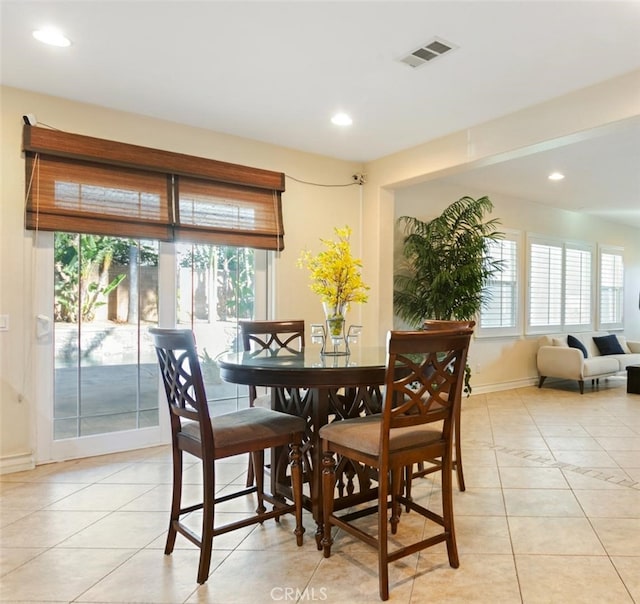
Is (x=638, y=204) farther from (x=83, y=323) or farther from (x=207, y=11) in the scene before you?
(x=83, y=323)

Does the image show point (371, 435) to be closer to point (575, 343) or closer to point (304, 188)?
point (304, 188)

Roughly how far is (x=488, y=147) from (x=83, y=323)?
11.7ft

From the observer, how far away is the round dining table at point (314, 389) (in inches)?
86.4

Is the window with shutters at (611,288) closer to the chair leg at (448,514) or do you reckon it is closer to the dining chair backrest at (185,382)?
the chair leg at (448,514)

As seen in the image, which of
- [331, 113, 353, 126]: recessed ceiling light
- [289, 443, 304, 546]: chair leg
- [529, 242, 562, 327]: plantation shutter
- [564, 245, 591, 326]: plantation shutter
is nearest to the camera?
[289, 443, 304, 546]: chair leg

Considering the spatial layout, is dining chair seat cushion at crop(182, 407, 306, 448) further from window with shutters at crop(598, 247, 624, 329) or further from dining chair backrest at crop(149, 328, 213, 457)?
window with shutters at crop(598, 247, 624, 329)

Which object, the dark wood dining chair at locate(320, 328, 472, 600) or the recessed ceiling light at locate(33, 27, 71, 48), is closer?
the dark wood dining chair at locate(320, 328, 472, 600)

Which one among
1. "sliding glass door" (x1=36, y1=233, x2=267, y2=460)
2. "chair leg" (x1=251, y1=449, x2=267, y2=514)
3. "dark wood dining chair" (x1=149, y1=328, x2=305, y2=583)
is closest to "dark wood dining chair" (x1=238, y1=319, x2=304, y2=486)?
"chair leg" (x1=251, y1=449, x2=267, y2=514)

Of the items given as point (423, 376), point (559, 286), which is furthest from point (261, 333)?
point (559, 286)

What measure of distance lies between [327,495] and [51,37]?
2952 mm

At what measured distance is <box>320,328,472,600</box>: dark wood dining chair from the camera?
1.91m

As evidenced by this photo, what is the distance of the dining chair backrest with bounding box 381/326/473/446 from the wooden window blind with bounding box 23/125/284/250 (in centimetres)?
266

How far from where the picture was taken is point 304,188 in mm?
4773

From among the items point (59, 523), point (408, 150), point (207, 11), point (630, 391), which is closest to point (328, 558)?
point (59, 523)
